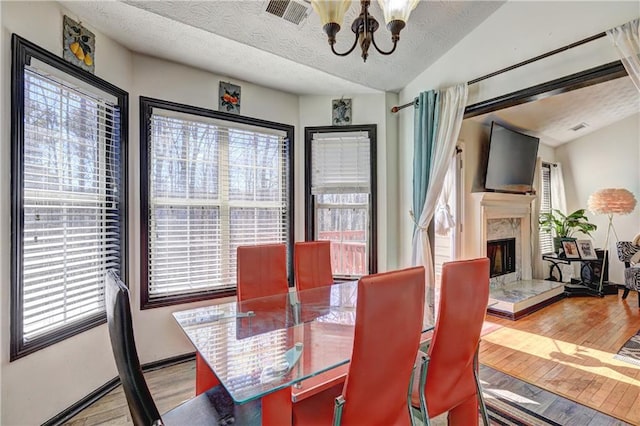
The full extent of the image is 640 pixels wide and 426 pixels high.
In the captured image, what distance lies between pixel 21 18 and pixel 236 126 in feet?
5.04

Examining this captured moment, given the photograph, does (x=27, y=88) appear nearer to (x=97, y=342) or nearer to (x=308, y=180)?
(x=97, y=342)

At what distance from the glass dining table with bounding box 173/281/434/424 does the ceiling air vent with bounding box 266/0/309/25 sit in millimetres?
1983

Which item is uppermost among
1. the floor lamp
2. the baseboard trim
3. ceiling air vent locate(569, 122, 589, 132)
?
ceiling air vent locate(569, 122, 589, 132)

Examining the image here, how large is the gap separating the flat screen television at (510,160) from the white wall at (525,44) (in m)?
1.90

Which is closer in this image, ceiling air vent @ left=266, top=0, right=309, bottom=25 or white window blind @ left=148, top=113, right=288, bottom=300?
ceiling air vent @ left=266, top=0, right=309, bottom=25

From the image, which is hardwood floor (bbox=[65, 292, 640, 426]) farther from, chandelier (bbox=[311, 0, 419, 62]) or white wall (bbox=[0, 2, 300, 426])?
chandelier (bbox=[311, 0, 419, 62])

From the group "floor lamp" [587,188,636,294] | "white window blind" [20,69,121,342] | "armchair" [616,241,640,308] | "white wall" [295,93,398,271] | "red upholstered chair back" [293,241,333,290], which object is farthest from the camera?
"floor lamp" [587,188,636,294]

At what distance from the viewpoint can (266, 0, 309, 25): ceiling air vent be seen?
1.95 metres

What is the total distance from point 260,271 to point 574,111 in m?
5.06

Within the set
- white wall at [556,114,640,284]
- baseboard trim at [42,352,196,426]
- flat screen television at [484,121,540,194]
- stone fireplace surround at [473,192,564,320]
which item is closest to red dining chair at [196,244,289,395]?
baseboard trim at [42,352,196,426]

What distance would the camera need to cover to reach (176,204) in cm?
262

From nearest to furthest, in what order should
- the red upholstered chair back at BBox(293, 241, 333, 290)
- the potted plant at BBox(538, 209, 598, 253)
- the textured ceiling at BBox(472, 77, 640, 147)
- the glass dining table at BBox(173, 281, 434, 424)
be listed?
the glass dining table at BBox(173, 281, 434, 424) → the red upholstered chair back at BBox(293, 241, 333, 290) → the textured ceiling at BBox(472, 77, 640, 147) → the potted plant at BBox(538, 209, 598, 253)

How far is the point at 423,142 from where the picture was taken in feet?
9.20

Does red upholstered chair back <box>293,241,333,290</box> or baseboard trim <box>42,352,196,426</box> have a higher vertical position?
red upholstered chair back <box>293,241,333,290</box>
